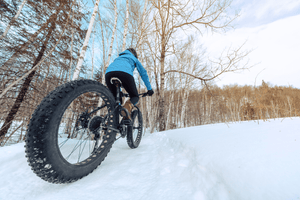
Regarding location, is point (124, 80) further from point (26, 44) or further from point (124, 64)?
point (26, 44)

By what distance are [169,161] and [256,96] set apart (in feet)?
10.9

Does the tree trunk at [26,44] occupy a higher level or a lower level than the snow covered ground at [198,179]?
higher

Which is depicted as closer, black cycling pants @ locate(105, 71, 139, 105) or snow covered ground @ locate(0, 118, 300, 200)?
snow covered ground @ locate(0, 118, 300, 200)

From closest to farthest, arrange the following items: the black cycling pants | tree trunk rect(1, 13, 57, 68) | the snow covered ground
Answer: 1. the snow covered ground
2. the black cycling pants
3. tree trunk rect(1, 13, 57, 68)

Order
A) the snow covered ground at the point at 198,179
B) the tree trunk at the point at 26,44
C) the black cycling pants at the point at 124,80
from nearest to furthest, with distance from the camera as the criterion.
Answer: the snow covered ground at the point at 198,179 < the black cycling pants at the point at 124,80 < the tree trunk at the point at 26,44

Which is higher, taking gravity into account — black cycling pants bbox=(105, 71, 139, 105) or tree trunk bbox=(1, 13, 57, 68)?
tree trunk bbox=(1, 13, 57, 68)

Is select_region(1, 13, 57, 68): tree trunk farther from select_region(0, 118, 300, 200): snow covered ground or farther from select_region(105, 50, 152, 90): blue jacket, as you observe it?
select_region(105, 50, 152, 90): blue jacket

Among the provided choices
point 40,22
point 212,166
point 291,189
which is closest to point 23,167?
point 212,166

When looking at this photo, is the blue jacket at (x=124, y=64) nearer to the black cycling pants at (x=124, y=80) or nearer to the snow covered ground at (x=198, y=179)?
the black cycling pants at (x=124, y=80)

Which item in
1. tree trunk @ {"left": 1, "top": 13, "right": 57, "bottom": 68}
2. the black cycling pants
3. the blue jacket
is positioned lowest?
the black cycling pants

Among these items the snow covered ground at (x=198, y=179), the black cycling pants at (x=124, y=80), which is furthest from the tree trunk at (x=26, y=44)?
the black cycling pants at (x=124, y=80)

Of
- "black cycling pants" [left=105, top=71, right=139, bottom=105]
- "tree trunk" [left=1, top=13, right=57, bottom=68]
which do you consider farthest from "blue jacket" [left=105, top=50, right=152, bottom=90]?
"tree trunk" [left=1, top=13, right=57, bottom=68]

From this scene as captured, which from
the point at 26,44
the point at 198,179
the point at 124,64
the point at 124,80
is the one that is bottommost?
the point at 198,179

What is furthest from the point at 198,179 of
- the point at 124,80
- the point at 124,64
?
the point at 124,64
